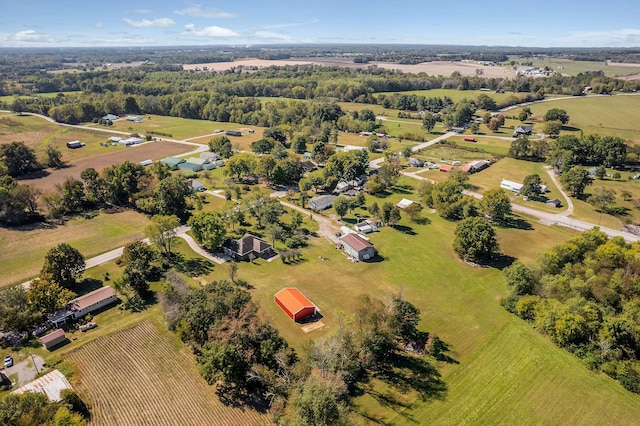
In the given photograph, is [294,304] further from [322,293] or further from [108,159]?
[108,159]

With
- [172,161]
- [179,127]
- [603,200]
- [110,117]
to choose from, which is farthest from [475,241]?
[110,117]

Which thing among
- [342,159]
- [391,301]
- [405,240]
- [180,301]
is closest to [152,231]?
[180,301]

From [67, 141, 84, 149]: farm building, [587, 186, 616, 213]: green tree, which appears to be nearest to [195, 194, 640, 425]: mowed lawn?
[587, 186, 616, 213]: green tree

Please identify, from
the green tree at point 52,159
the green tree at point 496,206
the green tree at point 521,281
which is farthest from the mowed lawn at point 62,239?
the green tree at point 496,206

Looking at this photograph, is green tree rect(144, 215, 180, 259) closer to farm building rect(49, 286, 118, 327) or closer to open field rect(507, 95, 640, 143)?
farm building rect(49, 286, 118, 327)

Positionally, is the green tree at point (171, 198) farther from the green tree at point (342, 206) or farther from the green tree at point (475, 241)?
the green tree at point (475, 241)

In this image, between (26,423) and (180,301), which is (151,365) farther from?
(26,423)
